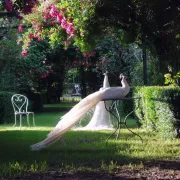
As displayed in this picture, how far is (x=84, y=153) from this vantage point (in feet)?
23.7

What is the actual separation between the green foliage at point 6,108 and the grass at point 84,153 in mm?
4931

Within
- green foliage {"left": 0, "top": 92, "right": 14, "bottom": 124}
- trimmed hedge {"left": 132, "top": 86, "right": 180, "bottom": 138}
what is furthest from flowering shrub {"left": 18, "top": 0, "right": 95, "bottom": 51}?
green foliage {"left": 0, "top": 92, "right": 14, "bottom": 124}

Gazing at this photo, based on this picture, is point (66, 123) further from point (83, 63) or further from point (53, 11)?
point (83, 63)

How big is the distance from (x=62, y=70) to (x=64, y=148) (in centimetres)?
1396

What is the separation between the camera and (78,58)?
66.8 feet

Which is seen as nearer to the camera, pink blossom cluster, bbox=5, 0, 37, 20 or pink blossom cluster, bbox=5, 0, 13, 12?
pink blossom cluster, bbox=5, 0, 37, 20

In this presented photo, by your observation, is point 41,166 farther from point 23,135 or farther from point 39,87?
point 39,87

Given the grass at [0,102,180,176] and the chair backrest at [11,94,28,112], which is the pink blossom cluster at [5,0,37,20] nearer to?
the grass at [0,102,180,176]

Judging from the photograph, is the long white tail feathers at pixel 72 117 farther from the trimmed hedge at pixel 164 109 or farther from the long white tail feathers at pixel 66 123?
the trimmed hedge at pixel 164 109

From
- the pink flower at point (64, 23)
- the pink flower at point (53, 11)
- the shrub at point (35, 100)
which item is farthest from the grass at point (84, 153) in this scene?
the shrub at point (35, 100)

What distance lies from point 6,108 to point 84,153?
311 inches

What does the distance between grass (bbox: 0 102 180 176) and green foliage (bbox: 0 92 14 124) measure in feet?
16.2

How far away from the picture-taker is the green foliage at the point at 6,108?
14.5m

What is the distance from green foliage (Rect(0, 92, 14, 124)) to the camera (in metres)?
14.5
